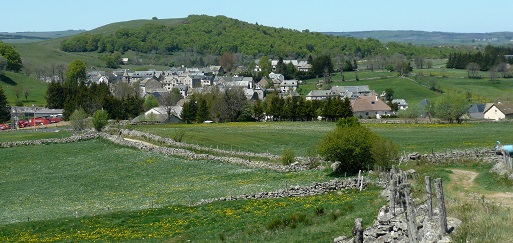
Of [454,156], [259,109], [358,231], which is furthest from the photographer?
[259,109]

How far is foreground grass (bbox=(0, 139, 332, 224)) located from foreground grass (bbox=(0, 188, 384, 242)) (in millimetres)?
3122

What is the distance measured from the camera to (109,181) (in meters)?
51.4

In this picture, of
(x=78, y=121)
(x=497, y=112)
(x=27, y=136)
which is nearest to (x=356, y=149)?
(x=27, y=136)

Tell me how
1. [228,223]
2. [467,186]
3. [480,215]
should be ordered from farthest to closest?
[467,186] < [228,223] < [480,215]

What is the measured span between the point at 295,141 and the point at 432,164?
1183 inches

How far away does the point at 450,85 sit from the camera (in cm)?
16250

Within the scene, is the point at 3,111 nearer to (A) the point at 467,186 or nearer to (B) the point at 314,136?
(B) the point at 314,136

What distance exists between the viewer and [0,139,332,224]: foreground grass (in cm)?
4050

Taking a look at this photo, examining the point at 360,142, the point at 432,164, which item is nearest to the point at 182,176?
the point at 360,142

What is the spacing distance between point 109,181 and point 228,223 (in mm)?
22788

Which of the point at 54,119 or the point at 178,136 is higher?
the point at 178,136

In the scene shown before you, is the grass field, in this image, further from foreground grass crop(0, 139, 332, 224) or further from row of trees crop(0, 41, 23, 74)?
row of trees crop(0, 41, 23, 74)

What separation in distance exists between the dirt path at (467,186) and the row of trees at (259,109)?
61.7 meters

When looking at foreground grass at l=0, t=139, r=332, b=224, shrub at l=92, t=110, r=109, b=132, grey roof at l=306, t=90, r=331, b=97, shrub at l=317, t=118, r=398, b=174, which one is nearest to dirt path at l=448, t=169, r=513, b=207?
shrub at l=317, t=118, r=398, b=174
